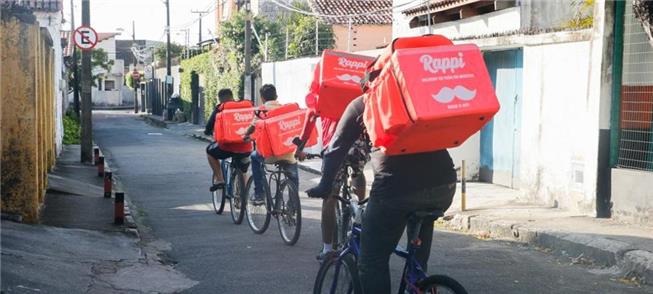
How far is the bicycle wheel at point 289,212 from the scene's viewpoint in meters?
9.18

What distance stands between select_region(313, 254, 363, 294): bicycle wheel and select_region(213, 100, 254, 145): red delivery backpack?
5698mm

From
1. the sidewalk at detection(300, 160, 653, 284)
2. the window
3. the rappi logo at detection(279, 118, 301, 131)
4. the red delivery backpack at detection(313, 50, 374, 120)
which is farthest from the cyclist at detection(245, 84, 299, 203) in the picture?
the window

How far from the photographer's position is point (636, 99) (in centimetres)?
1040

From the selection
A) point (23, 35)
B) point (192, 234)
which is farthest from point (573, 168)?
point (23, 35)

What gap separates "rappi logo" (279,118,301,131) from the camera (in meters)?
9.71

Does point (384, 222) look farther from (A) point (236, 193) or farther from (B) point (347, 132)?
(A) point (236, 193)

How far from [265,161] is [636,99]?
14.8 ft

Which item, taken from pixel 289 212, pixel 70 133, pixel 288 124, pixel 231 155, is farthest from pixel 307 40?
→ pixel 289 212

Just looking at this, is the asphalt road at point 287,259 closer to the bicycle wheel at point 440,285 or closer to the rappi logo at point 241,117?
the rappi logo at point 241,117

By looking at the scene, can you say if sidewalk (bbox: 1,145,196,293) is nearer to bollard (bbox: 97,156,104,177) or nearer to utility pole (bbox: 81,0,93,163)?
bollard (bbox: 97,156,104,177)

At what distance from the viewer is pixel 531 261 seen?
8.66 m

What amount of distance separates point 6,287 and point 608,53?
7.56m

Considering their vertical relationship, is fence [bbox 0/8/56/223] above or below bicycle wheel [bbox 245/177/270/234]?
above

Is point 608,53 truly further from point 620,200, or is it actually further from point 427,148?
point 427,148
